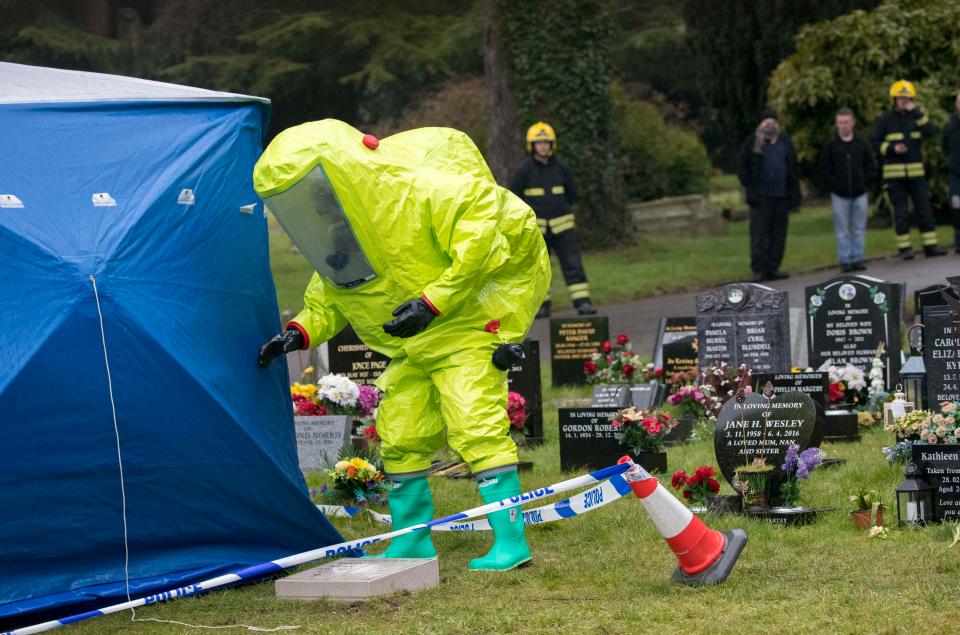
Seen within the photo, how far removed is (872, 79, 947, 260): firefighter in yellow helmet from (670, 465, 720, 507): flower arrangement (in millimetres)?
11526

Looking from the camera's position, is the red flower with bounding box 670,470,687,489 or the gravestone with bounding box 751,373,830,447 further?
the gravestone with bounding box 751,373,830,447

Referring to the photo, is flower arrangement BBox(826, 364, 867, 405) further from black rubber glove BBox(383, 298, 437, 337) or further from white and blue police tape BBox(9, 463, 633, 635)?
black rubber glove BBox(383, 298, 437, 337)

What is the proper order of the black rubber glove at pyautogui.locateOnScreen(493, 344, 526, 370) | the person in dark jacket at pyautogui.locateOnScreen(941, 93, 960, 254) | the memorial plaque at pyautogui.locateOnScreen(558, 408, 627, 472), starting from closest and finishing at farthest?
the black rubber glove at pyautogui.locateOnScreen(493, 344, 526, 370) < the memorial plaque at pyautogui.locateOnScreen(558, 408, 627, 472) < the person in dark jacket at pyautogui.locateOnScreen(941, 93, 960, 254)

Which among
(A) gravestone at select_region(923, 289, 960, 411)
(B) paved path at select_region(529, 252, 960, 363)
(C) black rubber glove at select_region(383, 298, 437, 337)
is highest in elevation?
(C) black rubber glove at select_region(383, 298, 437, 337)

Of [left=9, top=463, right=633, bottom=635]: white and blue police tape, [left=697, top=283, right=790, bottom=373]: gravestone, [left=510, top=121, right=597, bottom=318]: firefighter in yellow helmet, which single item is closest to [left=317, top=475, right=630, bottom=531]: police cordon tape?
[left=9, top=463, right=633, bottom=635]: white and blue police tape

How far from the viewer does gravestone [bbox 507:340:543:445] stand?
35.1ft

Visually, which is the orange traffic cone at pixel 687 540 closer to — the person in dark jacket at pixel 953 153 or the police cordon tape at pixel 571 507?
the police cordon tape at pixel 571 507

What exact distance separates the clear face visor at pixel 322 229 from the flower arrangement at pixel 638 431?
2837 mm

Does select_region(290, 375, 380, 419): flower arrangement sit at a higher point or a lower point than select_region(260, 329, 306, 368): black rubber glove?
lower

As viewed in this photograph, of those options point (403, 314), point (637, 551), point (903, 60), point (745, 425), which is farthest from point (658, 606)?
point (903, 60)

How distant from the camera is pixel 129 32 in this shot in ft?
93.4

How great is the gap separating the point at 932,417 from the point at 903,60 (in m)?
15.5

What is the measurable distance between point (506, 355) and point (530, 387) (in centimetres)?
423

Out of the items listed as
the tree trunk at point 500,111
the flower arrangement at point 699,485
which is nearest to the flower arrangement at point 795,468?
the flower arrangement at point 699,485
